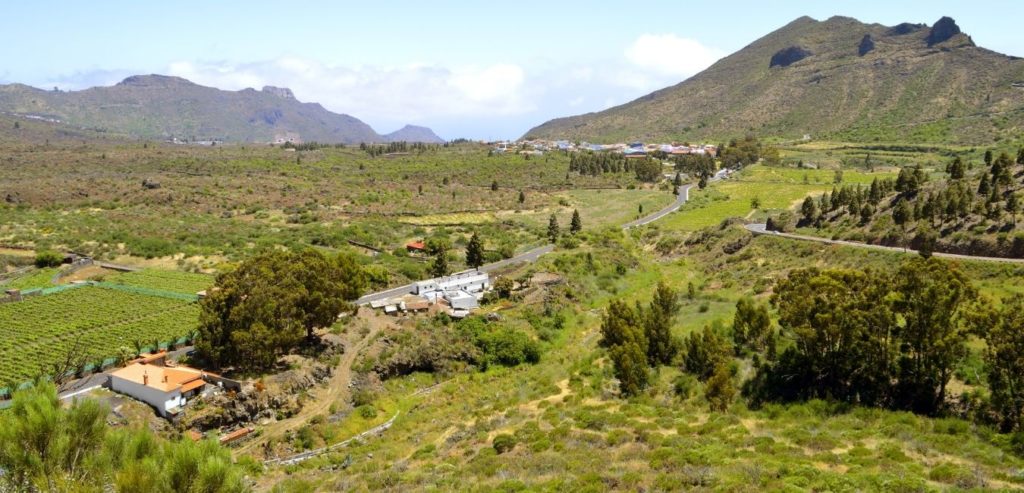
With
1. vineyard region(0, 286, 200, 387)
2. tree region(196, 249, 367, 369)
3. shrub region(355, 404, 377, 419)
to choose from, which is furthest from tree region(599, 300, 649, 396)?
vineyard region(0, 286, 200, 387)

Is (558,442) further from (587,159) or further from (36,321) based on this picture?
(587,159)

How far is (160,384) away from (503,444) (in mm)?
16751

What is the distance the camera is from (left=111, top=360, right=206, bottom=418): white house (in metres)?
26.9

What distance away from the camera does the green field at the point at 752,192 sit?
71500mm

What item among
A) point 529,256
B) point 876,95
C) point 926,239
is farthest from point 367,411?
point 876,95

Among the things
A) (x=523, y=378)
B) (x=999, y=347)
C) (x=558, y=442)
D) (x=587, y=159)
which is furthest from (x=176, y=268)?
(x=587, y=159)

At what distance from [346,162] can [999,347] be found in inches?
5476

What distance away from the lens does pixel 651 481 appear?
1558 cm

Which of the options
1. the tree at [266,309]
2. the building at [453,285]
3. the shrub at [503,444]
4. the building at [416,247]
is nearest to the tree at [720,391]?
the shrub at [503,444]

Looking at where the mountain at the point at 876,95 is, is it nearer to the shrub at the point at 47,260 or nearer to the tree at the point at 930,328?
the tree at the point at 930,328

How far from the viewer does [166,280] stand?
50.7 m

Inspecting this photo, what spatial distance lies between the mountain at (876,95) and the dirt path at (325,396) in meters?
109

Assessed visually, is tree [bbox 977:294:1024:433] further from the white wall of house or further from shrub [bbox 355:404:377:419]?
the white wall of house

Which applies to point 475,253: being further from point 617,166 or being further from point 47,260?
point 617,166
